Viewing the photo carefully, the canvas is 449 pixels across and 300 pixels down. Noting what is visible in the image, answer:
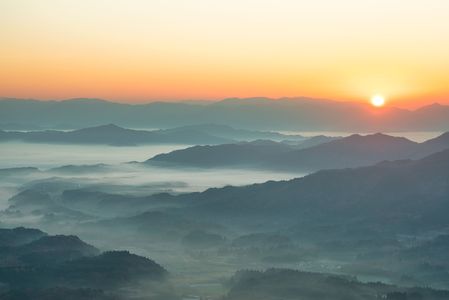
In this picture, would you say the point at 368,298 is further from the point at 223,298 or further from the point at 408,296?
the point at 223,298

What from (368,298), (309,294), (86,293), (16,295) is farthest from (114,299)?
(368,298)

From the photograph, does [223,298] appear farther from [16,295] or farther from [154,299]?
[16,295]

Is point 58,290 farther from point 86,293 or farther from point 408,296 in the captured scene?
point 408,296

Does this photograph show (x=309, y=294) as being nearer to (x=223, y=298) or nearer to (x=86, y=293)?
(x=223, y=298)

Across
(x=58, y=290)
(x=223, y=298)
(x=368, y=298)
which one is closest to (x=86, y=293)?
(x=58, y=290)

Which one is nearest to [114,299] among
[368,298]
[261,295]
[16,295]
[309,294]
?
[16,295]
